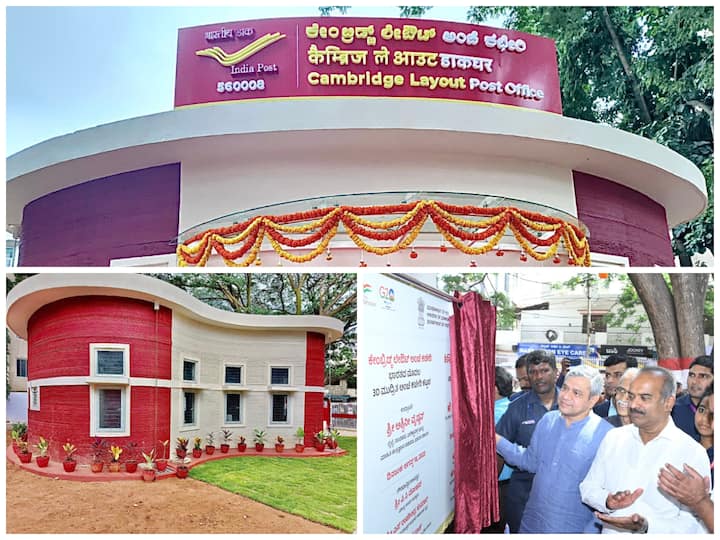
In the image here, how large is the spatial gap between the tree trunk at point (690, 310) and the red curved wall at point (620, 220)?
11.1 ft

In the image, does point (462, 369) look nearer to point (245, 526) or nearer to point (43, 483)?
point (245, 526)

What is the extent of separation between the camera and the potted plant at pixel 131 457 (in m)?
3.89

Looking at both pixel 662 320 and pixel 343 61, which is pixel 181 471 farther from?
pixel 343 61

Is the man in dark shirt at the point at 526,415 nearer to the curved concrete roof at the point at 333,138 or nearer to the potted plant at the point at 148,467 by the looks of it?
the potted plant at the point at 148,467


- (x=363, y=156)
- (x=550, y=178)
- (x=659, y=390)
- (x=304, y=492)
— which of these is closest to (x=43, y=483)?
(x=304, y=492)

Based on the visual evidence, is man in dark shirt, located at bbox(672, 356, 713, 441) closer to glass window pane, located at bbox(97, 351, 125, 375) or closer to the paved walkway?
the paved walkway

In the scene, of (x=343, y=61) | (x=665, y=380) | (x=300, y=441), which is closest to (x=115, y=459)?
(x=300, y=441)

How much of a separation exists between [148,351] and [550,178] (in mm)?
4485

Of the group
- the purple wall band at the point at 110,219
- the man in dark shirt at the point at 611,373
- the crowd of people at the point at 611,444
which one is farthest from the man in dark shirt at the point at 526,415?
the purple wall band at the point at 110,219

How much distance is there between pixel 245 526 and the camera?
387 cm

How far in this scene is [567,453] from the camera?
154 inches

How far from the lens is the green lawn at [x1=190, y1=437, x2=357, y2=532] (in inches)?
149

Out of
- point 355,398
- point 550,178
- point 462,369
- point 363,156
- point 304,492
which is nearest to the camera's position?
point 355,398

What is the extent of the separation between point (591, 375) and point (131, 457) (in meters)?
2.45
